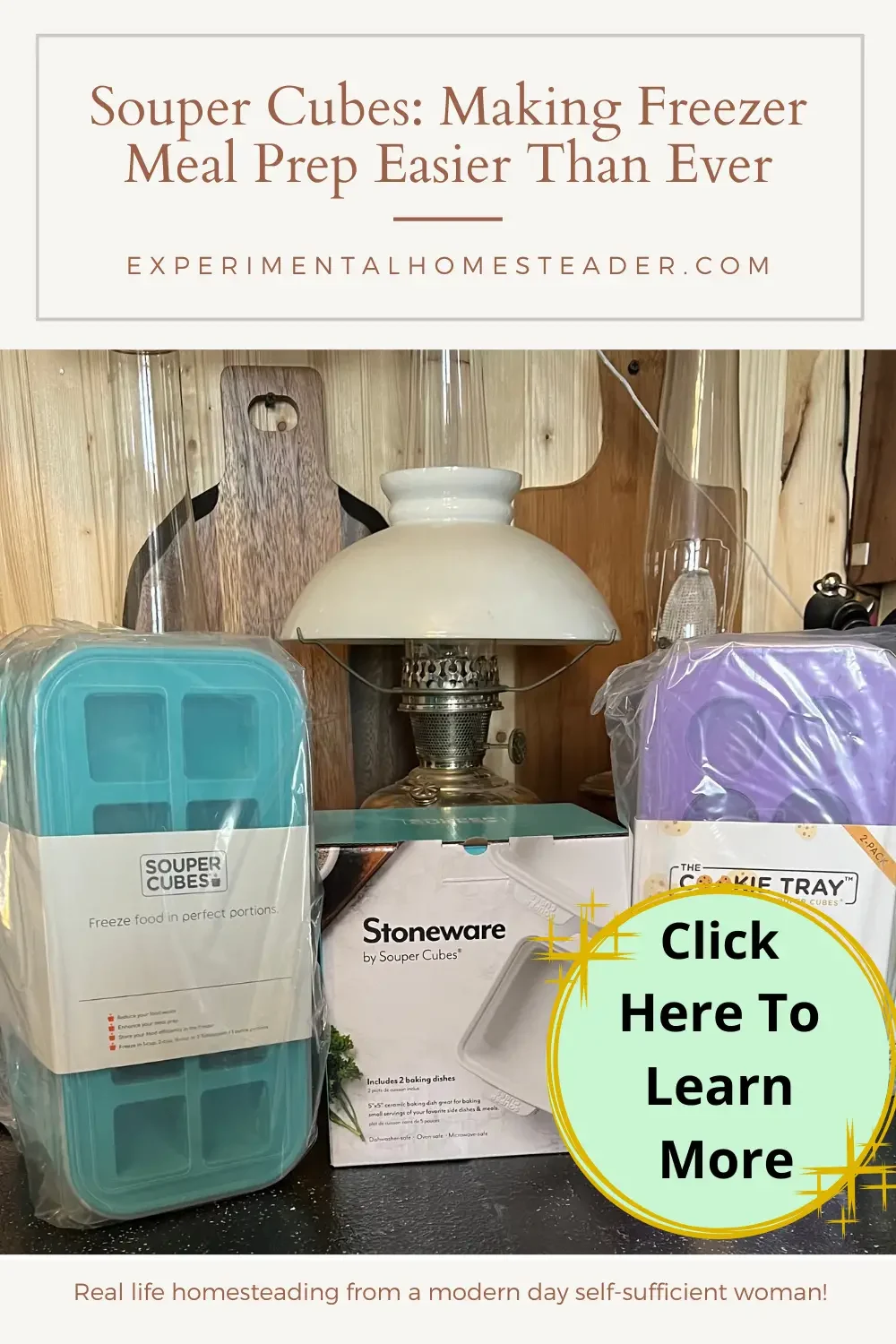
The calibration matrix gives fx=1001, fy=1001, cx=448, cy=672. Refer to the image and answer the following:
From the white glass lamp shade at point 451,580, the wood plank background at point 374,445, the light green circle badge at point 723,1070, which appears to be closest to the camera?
the light green circle badge at point 723,1070

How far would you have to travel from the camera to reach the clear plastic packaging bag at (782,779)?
627mm

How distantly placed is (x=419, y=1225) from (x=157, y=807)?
0.97 ft

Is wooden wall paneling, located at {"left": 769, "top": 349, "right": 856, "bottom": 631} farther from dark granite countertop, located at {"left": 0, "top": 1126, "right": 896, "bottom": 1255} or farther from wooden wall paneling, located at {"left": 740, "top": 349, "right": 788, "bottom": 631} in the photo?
dark granite countertop, located at {"left": 0, "top": 1126, "right": 896, "bottom": 1255}

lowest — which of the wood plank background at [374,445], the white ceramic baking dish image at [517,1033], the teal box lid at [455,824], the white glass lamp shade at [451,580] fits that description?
the white ceramic baking dish image at [517,1033]

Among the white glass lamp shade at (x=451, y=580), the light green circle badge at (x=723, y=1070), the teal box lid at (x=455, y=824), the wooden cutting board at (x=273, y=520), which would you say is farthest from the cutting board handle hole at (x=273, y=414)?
the light green circle badge at (x=723, y=1070)

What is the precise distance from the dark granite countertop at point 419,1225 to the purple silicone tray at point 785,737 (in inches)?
9.6

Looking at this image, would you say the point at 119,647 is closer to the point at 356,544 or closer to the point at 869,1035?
the point at 356,544

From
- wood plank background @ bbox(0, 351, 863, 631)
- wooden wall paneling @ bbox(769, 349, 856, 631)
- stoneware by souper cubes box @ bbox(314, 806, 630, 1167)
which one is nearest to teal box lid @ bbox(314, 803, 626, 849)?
stoneware by souper cubes box @ bbox(314, 806, 630, 1167)

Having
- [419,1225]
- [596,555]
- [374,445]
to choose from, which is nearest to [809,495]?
[596,555]

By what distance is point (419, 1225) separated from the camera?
0.60 m

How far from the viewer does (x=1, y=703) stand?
0.61m

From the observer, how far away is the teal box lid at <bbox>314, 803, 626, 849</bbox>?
65cm

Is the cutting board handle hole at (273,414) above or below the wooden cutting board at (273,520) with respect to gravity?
above

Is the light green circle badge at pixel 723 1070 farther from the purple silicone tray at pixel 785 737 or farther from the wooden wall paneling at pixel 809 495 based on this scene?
the wooden wall paneling at pixel 809 495
